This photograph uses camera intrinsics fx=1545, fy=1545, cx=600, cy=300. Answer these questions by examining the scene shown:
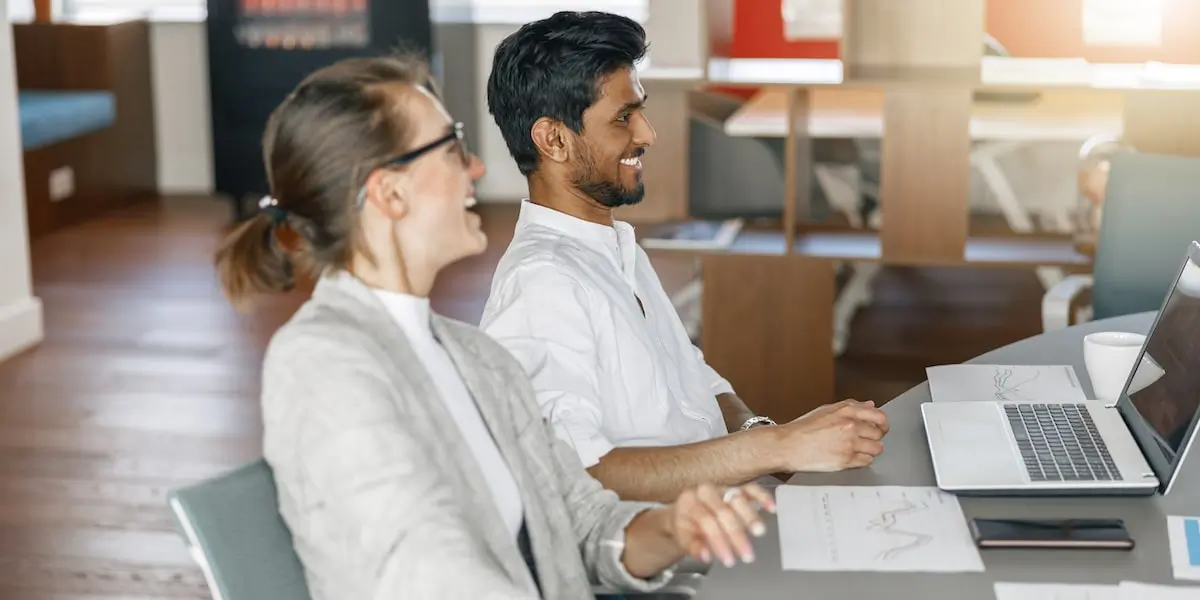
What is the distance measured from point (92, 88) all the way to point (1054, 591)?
648 cm

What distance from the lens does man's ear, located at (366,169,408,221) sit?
62.1 inches

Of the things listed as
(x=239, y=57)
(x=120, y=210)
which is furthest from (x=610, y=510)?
(x=120, y=210)

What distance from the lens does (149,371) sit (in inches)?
191

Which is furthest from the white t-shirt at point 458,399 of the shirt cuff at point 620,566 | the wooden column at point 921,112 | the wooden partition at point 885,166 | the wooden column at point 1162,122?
the wooden column at point 1162,122

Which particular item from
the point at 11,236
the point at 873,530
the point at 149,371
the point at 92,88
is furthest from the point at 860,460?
the point at 92,88

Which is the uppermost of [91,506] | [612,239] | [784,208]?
[612,239]

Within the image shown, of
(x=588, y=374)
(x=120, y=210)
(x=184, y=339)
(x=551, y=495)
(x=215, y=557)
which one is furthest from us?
(x=120, y=210)

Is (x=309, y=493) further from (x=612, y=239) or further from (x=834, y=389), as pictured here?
(x=834, y=389)

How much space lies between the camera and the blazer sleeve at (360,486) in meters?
1.43

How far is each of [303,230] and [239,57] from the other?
5585mm

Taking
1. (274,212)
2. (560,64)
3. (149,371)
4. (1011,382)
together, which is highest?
(560,64)

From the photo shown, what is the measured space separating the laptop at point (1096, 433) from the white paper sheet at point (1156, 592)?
0.27 meters

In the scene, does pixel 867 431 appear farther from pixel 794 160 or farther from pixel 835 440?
pixel 794 160

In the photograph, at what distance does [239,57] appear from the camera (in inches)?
273
